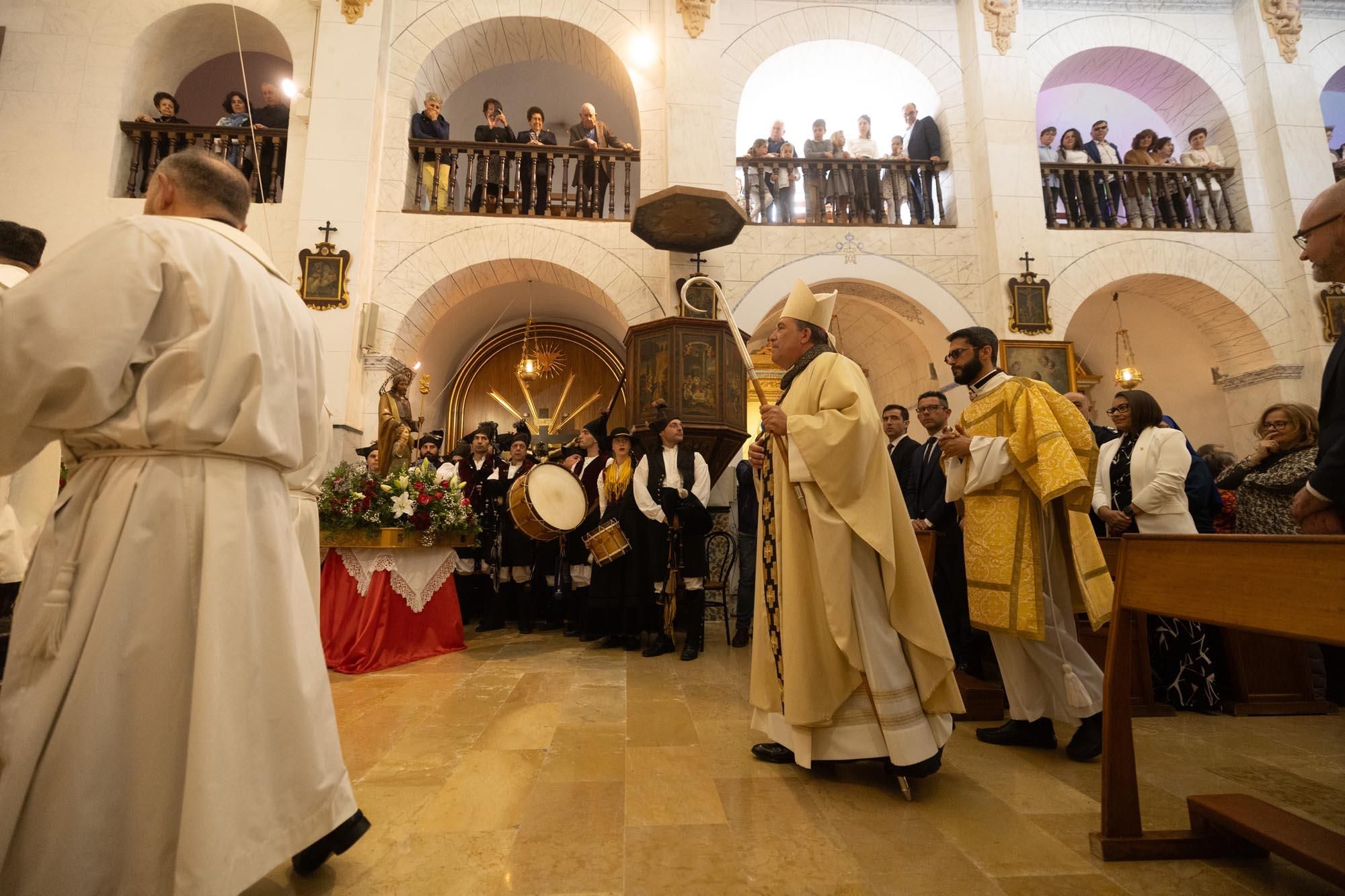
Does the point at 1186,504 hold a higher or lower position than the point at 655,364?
lower

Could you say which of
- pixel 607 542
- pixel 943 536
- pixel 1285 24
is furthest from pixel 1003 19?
pixel 607 542

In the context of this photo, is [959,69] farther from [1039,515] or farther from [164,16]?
[164,16]

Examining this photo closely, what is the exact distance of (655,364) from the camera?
6.70 metres

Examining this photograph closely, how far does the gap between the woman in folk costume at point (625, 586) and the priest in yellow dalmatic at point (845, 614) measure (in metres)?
2.57

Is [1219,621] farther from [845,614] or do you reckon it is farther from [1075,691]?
[1075,691]

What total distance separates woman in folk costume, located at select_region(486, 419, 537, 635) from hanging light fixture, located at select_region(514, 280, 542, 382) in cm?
324

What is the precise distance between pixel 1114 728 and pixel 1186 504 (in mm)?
2747

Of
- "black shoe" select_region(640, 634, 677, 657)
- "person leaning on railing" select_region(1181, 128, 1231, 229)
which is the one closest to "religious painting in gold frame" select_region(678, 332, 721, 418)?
"black shoe" select_region(640, 634, 677, 657)

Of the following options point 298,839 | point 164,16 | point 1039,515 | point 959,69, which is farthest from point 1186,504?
point 164,16

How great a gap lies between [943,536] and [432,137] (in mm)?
7704

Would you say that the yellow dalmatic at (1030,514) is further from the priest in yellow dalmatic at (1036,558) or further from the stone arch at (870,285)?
the stone arch at (870,285)

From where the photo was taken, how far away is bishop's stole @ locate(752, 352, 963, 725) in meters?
2.46

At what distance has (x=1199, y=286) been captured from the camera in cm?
848

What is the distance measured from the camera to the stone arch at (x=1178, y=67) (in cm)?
880
